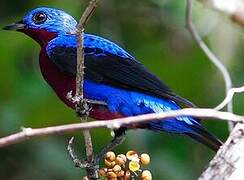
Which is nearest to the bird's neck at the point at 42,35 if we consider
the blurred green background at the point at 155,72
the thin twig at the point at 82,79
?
the blurred green background at the point at 155,72

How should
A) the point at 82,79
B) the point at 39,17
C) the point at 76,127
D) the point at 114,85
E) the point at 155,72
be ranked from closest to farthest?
the point at 76,127 < the point at 82,79 < the point at 114,85 < the point at 39,17 < the point at 155,72

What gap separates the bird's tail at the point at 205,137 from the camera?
3.54 meters

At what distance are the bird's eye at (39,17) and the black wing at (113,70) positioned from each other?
0.44 meters

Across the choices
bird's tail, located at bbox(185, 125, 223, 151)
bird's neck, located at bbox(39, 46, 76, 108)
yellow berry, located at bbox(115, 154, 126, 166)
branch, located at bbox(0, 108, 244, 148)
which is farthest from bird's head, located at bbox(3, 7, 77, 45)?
branch, located at bbox(0, 108, 244, 148)

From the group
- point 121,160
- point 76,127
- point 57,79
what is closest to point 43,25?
point 57,79

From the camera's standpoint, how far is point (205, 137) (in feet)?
12.0

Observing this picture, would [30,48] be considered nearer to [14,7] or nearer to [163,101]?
[14,7]

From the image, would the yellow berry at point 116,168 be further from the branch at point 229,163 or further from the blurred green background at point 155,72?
the blurred green background at point 155,72

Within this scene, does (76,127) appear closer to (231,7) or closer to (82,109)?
(82,109)

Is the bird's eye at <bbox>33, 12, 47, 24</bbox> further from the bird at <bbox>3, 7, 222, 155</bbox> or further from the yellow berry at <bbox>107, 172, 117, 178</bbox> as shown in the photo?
the yellow berry at <bbox>107, 172, 117, 178</bbox>

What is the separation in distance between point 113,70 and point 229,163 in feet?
6.09

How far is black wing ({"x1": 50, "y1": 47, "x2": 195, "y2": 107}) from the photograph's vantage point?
A: 155 inches

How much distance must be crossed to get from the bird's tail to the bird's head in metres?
1.22

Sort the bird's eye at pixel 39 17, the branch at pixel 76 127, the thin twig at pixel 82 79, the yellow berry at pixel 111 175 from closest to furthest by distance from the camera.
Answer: the branch at pixel 76 127 < the thin twig at pixel 82 79 < the yellow berry at pixel 111 175 < the bird's eye at pixel 39 17
